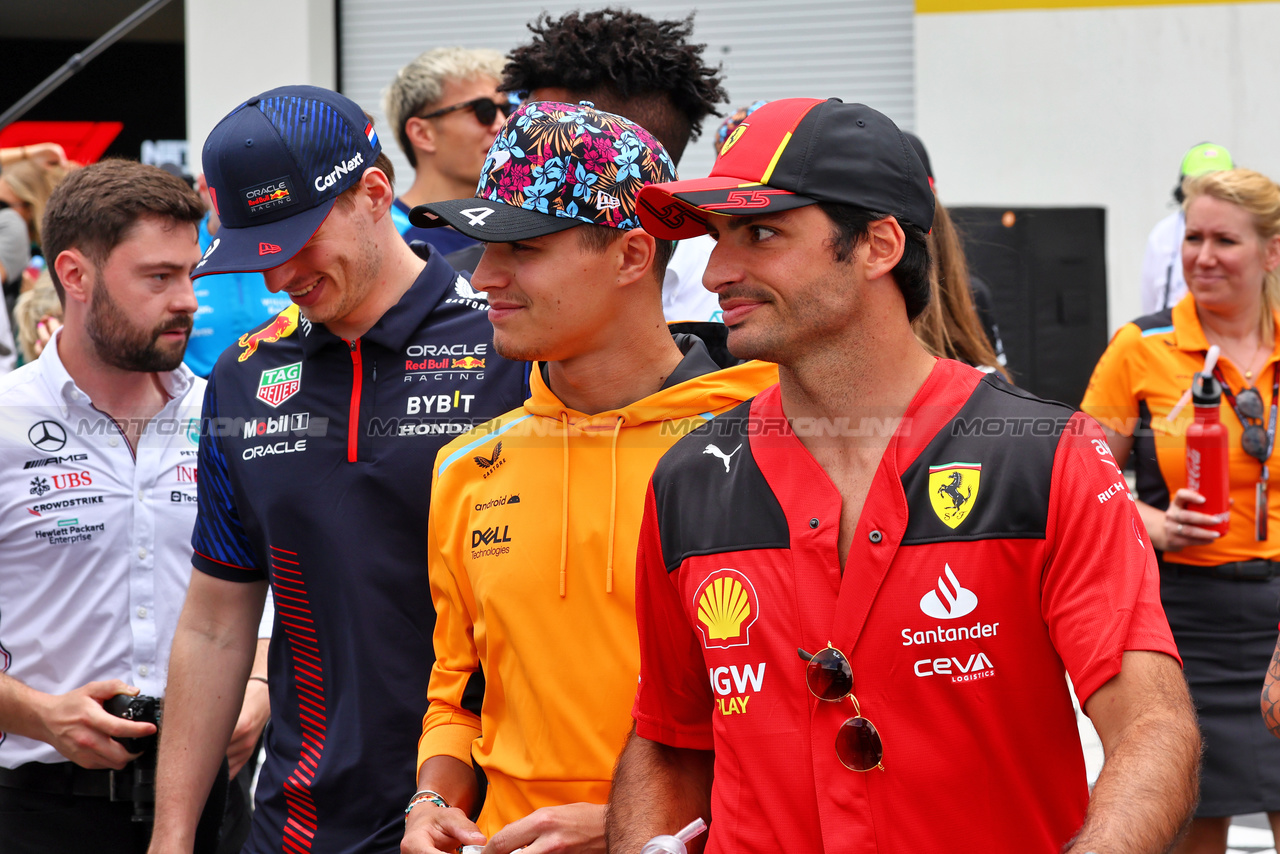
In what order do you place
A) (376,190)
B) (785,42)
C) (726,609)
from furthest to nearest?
(785,42), (376,190), (726,609)

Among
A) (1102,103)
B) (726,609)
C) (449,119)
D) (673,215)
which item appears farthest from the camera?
(1102,103)

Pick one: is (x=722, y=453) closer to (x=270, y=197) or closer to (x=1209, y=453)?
(x=270, y=197)

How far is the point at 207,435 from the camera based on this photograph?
2760mm

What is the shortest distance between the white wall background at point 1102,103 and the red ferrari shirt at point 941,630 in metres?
10.3

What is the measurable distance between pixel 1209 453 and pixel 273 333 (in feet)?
9.22

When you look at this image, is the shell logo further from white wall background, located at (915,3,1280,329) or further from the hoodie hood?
white wall background, located at (915,3,1280,329)

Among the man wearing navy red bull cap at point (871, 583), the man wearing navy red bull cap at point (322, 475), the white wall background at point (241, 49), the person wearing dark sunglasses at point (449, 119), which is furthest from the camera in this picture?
the white wall background at point (241, 49)

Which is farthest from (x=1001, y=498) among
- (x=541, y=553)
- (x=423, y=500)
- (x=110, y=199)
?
(x=110, y=199)

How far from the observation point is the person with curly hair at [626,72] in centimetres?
338

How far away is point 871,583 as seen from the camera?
181 cm

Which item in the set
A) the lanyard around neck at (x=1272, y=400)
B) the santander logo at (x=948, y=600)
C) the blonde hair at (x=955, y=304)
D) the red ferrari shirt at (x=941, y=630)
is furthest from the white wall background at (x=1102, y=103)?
the santander logo at (x=948, y=600)

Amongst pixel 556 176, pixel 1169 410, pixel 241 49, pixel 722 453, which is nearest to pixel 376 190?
pixel 556 176

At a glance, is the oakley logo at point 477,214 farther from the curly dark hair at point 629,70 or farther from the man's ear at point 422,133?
the man's ear at point 422,133

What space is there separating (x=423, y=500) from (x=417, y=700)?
390mm
